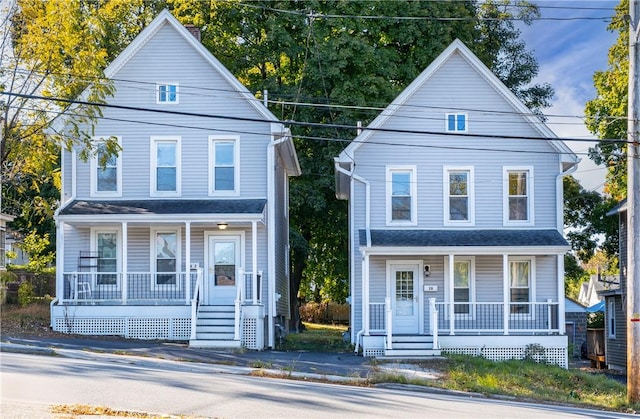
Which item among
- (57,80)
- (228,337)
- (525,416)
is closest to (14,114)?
(57,80)

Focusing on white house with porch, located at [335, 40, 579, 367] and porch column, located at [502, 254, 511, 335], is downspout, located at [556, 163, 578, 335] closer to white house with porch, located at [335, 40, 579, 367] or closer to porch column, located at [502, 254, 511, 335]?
A: white house with porch, located at [335, 40, 579, 367]

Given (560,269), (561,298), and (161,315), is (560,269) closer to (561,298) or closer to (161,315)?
(561,298)

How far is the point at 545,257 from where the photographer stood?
26125 millimetres

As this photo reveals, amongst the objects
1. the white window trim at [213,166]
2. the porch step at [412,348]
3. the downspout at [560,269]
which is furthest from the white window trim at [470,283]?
the white window trim at [213,166]

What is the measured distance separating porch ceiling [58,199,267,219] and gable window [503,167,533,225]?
24.1 feet

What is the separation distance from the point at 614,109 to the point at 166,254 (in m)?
18.7

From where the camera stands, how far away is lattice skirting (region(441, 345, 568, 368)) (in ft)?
79.8

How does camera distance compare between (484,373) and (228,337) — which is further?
(228,337)

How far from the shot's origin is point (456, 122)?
86.6ft

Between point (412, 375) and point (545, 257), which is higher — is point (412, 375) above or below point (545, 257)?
below

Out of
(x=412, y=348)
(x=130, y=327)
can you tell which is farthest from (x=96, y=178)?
(x=412, y=348)

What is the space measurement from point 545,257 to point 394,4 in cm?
1327

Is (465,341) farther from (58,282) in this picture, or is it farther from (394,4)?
(394,4)

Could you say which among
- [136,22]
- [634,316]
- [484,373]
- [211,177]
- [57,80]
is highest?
[136,22]
